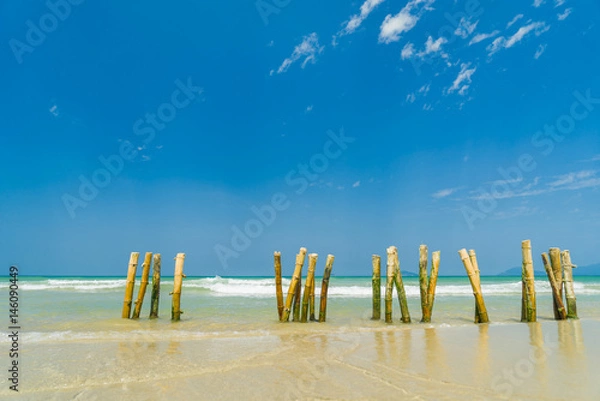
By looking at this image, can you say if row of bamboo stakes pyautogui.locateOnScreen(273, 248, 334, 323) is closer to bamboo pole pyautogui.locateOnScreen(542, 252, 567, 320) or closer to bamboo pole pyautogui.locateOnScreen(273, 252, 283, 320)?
bamboo pole pyautogui.locateOnScreen(273, 252, 283, 320)

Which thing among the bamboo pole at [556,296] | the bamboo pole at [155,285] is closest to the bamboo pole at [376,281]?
the bamboo pole at [556,296]

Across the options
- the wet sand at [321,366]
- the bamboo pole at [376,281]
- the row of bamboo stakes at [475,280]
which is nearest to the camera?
the wet sand at [321,366]

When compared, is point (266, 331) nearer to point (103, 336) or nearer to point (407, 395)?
point (103, 336)

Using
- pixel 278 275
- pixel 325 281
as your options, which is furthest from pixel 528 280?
pixel 278 275

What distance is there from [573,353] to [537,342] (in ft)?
3.69

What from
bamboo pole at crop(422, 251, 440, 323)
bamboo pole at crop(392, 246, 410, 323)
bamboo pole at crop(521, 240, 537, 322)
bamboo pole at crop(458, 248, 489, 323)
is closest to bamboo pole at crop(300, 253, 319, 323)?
bamboo pole at crop(392, 246, 410, 323)

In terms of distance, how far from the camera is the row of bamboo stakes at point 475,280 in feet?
36.8

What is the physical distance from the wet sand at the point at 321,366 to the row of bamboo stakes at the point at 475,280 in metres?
1.62

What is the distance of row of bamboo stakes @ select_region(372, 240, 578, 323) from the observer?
36.8ft

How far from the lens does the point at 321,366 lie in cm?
645

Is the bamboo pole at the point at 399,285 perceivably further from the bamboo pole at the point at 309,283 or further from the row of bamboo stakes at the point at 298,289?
the bamboo pole at the point at 309,283

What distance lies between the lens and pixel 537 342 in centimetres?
827

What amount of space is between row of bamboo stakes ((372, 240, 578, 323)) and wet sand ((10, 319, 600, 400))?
5.30 feet

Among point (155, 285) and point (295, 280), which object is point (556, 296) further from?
point (155, 285)
